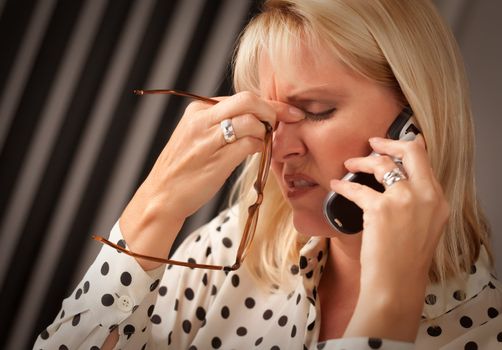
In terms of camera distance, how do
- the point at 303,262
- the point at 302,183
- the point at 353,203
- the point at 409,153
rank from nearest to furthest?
the point at 409,153
the point at 353,203
the point at 302,183
the point at 303,262

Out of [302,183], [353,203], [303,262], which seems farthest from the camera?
[303,262]

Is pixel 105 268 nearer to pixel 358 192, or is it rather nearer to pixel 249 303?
pixel 249 303

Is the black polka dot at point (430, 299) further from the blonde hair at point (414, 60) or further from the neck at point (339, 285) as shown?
the neck at point (339, 285)

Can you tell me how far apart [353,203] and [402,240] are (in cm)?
20

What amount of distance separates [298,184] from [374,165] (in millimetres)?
239

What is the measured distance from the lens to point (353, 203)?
1.12 meters

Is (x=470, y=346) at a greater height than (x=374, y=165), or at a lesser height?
lesser

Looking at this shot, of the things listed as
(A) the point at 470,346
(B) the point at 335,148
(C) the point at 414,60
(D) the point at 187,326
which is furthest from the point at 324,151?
(D) the point at 187,326

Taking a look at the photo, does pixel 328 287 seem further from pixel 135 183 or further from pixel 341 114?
pixel 135 183

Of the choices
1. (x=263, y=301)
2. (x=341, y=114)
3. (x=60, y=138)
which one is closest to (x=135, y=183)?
(x=60, y=138)

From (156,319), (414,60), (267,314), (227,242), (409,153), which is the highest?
(414,60)

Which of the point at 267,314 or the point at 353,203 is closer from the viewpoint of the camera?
the point at 353,203

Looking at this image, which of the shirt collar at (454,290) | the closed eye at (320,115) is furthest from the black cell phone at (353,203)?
the shirt collar at (454,290)

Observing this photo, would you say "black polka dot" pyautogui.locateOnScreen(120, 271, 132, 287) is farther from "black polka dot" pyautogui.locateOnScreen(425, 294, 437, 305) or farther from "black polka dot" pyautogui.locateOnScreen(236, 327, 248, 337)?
"black polka dot" pyautogui.locateOnScreen(425, 294, 437, 305)
